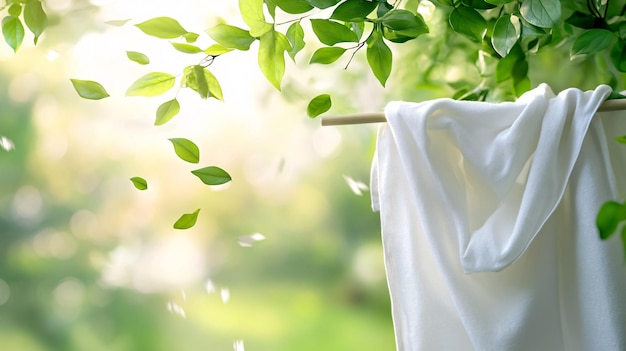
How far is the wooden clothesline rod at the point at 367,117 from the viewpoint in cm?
109

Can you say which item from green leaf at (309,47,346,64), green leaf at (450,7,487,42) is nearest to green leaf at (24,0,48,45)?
green leaf at (309,47,346,64)

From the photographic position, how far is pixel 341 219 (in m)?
1.47

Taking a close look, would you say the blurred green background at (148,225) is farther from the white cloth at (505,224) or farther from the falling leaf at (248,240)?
the white cloth at (505,224)

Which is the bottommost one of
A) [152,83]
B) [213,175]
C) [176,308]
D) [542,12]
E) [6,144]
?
[176,308]

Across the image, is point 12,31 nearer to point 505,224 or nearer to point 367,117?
point 367,117

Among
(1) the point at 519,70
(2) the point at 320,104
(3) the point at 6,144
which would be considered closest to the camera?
(2) the point at 320,104

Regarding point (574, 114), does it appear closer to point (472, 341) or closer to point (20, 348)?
point (472, 341)

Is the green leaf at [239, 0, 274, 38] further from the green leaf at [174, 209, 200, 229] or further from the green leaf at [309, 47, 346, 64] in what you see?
the green leaf at [174, 209, 200, 229]

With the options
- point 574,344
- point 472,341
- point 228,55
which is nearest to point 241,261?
point 228,55

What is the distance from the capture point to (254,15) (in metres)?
1.14

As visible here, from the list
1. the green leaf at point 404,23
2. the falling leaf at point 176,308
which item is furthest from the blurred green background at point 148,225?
the green leaf at point 404,23

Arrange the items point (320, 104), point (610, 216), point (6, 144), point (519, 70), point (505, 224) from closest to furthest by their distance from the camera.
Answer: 1. point (610, 216)
2. point (505, 224)
3. point (320, 104)
4. point (519, 70)
5. point (6, 144)

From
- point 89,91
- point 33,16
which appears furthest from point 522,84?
point 33,16

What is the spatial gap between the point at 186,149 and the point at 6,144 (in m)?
0.46
